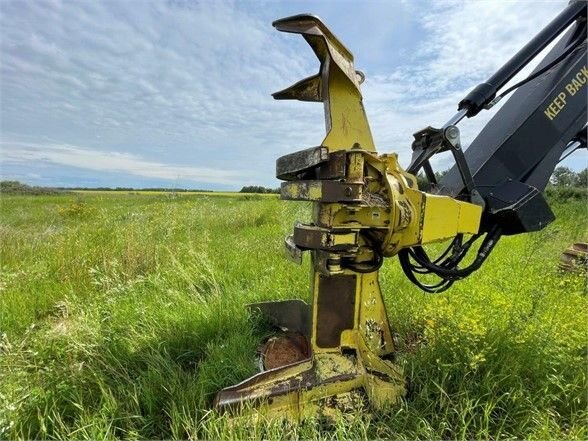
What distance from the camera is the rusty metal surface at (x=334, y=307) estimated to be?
7.23ft

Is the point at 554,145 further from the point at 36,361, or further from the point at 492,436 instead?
the point at 36,361

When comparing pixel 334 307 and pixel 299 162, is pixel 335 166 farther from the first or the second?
pixel 334 307

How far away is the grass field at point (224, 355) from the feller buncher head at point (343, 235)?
0.48ft

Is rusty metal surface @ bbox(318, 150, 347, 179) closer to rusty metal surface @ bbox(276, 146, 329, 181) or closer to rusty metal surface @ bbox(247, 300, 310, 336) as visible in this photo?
rusty metal surface @ bbox(276, 146, 329, 181)

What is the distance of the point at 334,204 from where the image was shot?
1985 millimetres

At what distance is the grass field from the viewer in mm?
2088

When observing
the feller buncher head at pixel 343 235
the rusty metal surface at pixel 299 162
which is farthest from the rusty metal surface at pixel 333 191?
the rusty metal surface at pixel 299 162

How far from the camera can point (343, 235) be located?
2006 mm

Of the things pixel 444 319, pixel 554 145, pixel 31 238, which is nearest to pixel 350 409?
pixel 444 319

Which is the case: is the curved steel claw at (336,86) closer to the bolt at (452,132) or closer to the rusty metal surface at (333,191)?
the rusty metal surface at (333,191)

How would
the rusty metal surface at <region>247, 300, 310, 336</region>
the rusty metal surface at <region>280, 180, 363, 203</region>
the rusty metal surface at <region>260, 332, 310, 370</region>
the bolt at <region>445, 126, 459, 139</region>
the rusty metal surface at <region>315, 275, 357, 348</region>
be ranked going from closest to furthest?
the rusty metal surface at <region>280, 180, 363, 203</region>, the rusty metal surface at <region>315, 275, 357, 348</region>, the bolt at <region>445, 126, 459, 139</region>, the rusty metal surface at <region>260, 332, 310, 370</region>, the rusty metal surface at <region>247, 300, 310, 336</region>

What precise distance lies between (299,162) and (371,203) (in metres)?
0.46

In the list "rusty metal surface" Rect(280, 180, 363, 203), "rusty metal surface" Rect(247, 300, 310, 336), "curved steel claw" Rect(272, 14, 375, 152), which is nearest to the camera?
"rusty metal surface" Rect(280, 180, 363, 203)

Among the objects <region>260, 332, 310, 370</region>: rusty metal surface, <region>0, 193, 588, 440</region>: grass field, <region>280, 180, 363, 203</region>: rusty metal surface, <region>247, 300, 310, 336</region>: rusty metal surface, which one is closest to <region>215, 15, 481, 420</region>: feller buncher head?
<region>280, 180, 363, 203</region>: rusty metal surface
